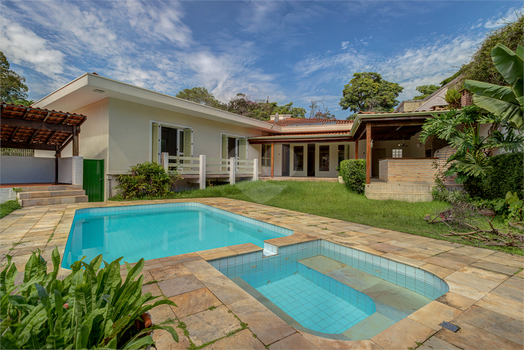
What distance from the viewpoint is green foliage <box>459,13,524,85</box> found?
969 cm

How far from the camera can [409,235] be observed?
504cm

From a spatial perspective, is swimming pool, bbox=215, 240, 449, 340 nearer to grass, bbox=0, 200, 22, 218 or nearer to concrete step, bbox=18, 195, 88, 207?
grass, bbox=0, 200, 22, 218

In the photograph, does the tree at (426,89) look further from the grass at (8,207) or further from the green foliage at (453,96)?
the grass at (8,207)

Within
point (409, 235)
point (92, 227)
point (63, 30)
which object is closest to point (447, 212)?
point (409, 235)

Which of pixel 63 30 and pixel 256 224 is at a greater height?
pixel 63 30

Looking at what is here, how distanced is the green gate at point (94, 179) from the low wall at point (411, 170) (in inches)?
417

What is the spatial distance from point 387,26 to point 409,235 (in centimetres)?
1065

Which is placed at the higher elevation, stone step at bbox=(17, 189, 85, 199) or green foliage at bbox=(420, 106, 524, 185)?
green foliage at bbox=(420, 106, 524, 185)

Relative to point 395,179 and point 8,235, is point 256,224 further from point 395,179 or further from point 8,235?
point 395,179

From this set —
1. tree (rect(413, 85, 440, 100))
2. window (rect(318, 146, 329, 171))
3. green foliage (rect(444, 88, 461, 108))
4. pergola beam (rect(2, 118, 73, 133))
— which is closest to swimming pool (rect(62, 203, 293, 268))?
pergola beam (rect(2, 118, 73, 133))

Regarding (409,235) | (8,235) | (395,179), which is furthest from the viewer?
(395,179)

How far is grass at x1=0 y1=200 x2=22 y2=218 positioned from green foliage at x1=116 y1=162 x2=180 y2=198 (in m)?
2.83

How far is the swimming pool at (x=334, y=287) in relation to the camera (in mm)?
2539

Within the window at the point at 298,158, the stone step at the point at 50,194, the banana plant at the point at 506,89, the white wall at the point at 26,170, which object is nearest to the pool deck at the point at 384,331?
the banana plant at the point at 506,89
